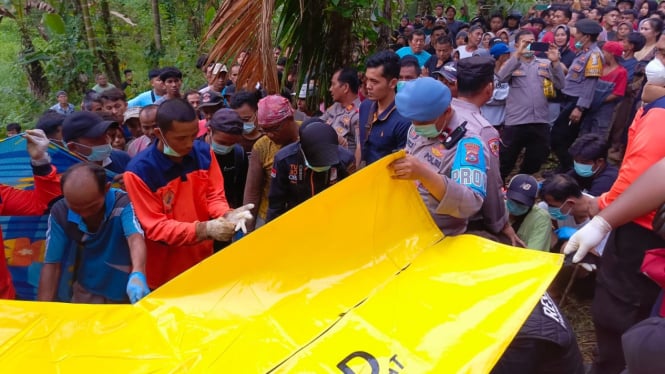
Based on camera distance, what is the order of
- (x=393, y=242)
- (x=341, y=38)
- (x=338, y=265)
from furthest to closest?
(x=341, y=38)
(x=393, y=242)
(x=338, y=265)

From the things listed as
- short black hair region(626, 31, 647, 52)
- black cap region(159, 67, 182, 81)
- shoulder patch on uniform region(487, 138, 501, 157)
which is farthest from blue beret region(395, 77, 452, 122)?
short black hair region(626, 31, 647, 52)

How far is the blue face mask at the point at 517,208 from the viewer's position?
12.0 ft

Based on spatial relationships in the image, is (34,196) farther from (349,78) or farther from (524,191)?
(524,191)

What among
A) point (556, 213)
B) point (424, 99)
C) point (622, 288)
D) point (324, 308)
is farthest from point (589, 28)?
point (324, 308)

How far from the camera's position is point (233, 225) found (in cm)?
239

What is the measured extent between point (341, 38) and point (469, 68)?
2837 mm

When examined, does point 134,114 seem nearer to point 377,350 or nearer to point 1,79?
point 377,350

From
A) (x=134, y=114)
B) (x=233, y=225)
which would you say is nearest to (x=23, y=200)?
(x=233, y=225)

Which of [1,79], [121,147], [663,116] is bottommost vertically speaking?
[1,79]

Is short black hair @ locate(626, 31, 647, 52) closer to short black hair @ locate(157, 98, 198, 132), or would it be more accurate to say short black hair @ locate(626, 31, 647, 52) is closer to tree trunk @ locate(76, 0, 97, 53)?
short black hair @ locate(157, 98, 198, 132)

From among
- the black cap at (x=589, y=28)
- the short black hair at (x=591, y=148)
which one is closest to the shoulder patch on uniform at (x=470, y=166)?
the short black hair at (x=591, y=148)

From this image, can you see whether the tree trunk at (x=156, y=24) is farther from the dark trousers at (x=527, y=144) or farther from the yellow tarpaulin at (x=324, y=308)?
the yellow tarpaulin at (x=324, y=308)

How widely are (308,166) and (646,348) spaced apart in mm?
2027

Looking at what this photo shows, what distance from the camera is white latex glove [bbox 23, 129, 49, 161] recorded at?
2771mm
